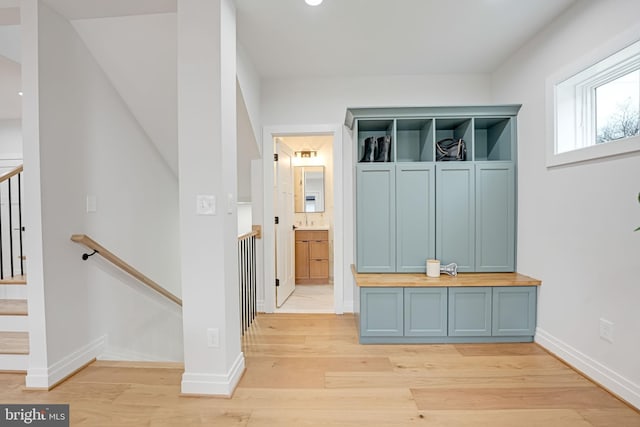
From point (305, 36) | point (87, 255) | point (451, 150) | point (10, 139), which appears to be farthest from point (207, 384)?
point (10, 139)

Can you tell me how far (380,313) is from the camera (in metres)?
2.72

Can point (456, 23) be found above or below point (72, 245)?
above

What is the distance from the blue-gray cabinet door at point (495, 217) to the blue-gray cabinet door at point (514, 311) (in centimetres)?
30

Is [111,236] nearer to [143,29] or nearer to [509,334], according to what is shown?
[143,29]

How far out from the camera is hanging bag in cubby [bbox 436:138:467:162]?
300cm


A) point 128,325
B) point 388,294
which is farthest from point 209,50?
point 128,325

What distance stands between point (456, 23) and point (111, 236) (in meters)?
3.38

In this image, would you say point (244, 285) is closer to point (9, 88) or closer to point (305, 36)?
point (305, 36)

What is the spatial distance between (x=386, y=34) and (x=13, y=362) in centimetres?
383

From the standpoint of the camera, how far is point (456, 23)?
8.05 feet

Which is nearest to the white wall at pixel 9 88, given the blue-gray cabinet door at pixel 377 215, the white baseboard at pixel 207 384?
the white baseboard at pixel 207 384

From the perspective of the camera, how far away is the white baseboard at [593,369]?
1.87m

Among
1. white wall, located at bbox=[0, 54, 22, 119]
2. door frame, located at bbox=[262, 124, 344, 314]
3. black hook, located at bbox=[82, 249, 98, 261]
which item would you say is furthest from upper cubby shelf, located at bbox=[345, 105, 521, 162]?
white wall, located at bbox=[0, 54, 22, 119]

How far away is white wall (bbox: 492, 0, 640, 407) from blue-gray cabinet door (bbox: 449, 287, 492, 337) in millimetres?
462
